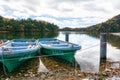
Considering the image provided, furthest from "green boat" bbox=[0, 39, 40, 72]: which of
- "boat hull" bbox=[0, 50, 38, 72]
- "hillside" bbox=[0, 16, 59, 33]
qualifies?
"hillside" bbox=[0, 16, 59, 33]

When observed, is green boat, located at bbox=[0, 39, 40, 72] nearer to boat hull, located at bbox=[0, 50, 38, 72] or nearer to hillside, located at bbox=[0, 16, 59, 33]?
boat hull, located at bbox=[0, 50, 38, 72]

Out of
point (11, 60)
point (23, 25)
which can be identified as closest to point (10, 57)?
point (11, 60)

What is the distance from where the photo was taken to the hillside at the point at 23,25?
107 metres

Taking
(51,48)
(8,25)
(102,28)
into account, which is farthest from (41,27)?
(51,48)

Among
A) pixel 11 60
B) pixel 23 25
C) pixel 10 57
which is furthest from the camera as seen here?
pixel 23 25

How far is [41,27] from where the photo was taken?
144 metres

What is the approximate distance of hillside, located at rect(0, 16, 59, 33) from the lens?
107 m

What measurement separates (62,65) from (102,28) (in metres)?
145

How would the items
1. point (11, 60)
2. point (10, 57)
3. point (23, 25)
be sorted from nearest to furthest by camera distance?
point (10, 57) → point (11, 60) → point (23, 25)

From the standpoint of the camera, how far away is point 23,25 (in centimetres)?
12150

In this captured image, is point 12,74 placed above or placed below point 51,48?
below

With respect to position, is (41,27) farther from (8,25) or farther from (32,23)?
(8,25)

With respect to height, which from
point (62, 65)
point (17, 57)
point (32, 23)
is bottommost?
point (62, 65)

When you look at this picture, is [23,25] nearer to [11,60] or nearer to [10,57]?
[11,60]
